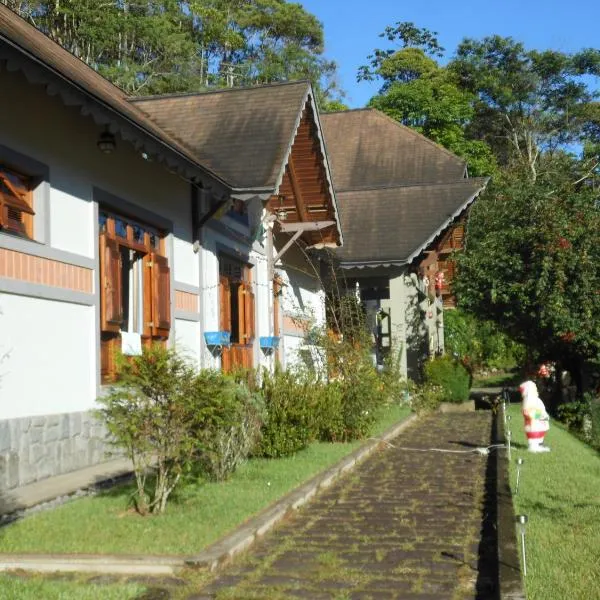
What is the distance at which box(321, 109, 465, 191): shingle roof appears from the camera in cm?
3189

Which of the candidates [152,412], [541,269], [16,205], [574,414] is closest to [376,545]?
[152,412]

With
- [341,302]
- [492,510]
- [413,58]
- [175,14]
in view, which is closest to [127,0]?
[175,14]

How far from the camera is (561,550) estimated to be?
653cm

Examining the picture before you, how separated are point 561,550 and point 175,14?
1432 inches

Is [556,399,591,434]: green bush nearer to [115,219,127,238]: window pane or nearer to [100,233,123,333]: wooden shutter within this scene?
[115,219,127,238]: window pane

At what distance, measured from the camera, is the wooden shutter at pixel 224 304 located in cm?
1529

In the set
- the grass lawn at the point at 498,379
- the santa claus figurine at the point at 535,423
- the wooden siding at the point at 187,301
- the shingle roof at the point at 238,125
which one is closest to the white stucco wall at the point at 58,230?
the wooden siding at the point at 187,301

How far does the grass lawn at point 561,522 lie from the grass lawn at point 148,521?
7.78ft

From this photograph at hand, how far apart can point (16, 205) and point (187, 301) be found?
4.65 metres

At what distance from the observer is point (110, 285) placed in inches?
440

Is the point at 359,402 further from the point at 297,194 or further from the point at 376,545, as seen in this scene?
the point at 376,545

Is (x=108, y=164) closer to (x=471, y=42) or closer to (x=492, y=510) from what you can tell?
(x=492, y=510)

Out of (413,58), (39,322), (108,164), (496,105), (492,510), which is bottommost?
(492,510)

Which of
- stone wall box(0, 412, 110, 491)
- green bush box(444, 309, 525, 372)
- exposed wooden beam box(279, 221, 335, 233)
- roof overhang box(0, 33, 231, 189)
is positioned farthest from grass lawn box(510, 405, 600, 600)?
green bush box(444, 309, 525, 372)
